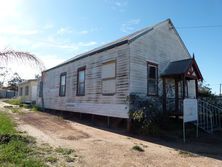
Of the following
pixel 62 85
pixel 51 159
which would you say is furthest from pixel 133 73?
pixel 62 85

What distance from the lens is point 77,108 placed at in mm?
15891

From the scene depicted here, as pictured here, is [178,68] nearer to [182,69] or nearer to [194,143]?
[182,69]

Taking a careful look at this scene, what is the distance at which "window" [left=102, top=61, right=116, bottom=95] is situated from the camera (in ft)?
40.9

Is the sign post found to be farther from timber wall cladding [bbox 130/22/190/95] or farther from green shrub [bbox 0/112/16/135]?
green shrub [bbox 0/112/16/135]

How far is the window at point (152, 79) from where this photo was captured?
12.5 m

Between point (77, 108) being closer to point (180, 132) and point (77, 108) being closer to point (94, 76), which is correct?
point (94, 76)

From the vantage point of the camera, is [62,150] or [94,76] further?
[94,76]

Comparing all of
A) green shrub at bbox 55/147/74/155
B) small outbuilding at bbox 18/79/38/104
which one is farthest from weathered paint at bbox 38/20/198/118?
small outbuilding at bbox 18/79/38/104

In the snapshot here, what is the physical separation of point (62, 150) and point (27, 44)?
11.7 ft

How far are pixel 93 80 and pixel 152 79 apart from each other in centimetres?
380

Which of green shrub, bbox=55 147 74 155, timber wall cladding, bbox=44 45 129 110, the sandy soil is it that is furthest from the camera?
timber wall cladding, bbox=44 45 129 110

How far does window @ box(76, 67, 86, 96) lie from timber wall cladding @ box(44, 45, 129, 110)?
0.97 feet

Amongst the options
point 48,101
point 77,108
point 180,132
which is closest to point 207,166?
point 180,132

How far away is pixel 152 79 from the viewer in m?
12.7
